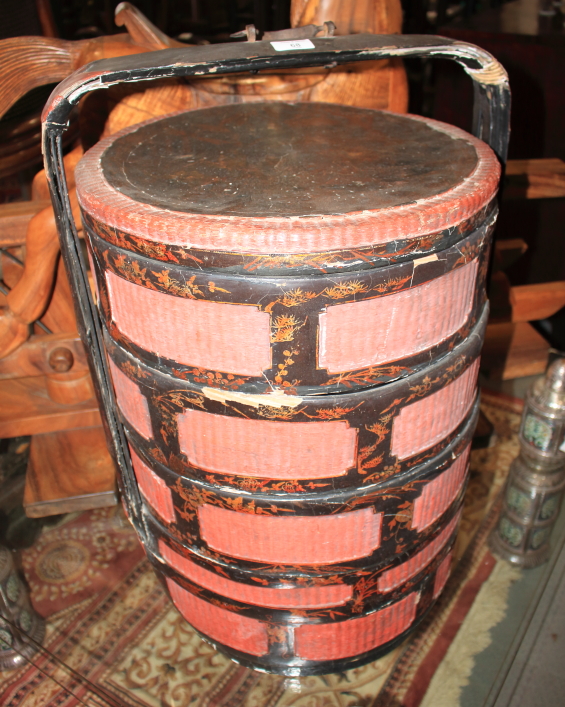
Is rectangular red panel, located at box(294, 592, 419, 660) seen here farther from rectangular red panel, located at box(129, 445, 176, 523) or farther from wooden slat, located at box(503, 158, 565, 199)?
wooden slat, located at box(503, 158, 565, 199)

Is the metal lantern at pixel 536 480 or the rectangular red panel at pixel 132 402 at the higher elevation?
the rectangular red panel at pixel 132 402

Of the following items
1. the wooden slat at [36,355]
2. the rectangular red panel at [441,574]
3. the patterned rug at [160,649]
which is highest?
the wooden slat at [36,355]

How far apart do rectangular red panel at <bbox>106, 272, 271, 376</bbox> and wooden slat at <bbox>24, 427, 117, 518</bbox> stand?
851mm

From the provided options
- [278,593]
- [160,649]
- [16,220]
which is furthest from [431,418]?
[16,220]

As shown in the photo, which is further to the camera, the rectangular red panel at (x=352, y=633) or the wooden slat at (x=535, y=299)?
the wooden slat at (x=535, y=299)

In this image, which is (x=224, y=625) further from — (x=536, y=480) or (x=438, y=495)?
(x=536, y=480)

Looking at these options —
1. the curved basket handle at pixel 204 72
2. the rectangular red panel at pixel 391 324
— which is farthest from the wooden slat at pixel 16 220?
the rectangular red panel at pixel 391 324

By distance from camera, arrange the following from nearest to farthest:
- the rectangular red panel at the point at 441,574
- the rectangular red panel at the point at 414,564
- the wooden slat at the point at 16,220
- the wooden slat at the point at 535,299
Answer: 1. the rectangular red panel at the point at 414,564
2. the rectangular red panel at the point at 441,574
3. the wooden slat at the point at 16,220
4. the wooden slat at the point at 535,299

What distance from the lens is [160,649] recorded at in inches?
54.5

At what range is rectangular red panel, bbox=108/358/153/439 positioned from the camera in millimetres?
1015

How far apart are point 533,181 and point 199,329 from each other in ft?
4.60

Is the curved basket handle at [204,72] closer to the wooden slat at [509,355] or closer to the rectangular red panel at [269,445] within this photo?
the rectangular red panel at [269,445]

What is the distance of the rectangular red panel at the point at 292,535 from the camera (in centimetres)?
101

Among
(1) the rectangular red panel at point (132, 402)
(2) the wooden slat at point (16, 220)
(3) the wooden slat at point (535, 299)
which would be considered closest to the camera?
(1) the rectangular red panel at point (132, 402)
